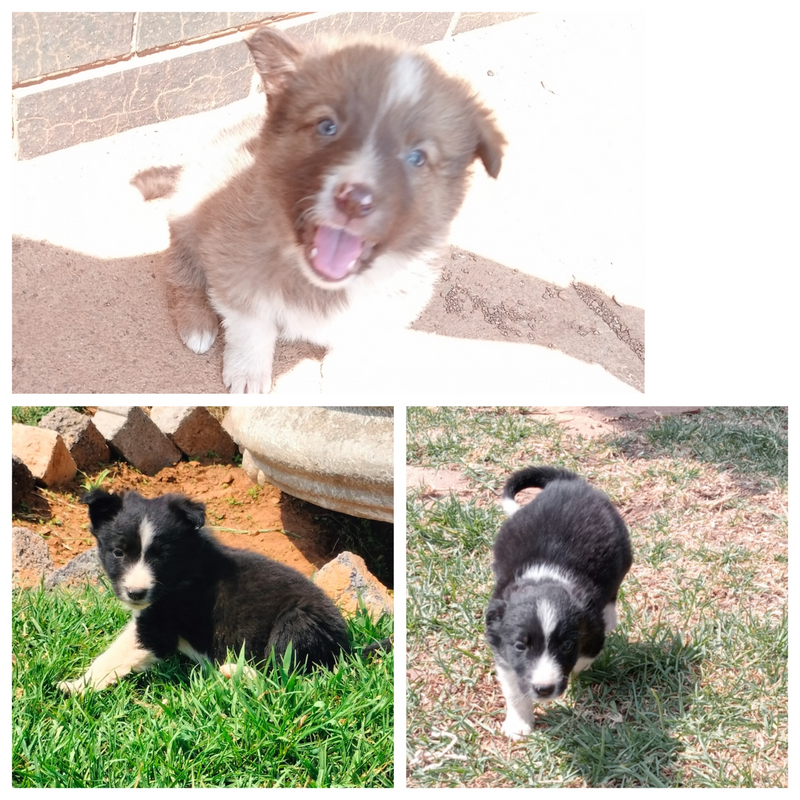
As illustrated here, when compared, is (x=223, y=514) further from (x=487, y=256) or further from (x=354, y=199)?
(x=487, y=256)

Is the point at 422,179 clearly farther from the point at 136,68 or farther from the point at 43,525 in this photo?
the point at 43,525

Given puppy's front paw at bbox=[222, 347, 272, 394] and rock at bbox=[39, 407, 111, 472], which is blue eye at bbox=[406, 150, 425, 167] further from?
rock at bbox=[39, 407, 111, 472]

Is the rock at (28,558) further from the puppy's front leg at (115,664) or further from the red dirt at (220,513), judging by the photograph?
the puppy's front leg at (115,664)

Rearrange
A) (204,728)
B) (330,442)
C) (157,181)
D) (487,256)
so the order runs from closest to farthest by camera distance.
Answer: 1. (204,728)
2. (330,442)
3. (157,181)
4. (487,256)

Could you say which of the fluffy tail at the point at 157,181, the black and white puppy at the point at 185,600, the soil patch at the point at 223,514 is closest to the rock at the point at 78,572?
the soil patch at the point at 223,514

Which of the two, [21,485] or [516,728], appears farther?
[21,485]

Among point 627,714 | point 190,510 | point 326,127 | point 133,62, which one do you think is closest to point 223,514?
point 190,510
